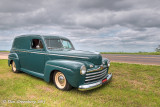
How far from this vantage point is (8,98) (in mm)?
3326

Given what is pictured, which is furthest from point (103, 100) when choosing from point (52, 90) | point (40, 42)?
point (40, 42)

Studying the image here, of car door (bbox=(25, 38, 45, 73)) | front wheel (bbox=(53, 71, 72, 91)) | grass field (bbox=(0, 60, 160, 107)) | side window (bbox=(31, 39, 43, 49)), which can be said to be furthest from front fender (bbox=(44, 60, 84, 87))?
side window (bbox=(31, 39, 43, 49))

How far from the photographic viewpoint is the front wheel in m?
3.70

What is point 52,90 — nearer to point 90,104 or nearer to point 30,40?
point 90,104

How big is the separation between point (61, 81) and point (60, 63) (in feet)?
2.08

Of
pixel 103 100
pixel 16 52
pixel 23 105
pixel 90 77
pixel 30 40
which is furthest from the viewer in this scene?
pixel 16 52

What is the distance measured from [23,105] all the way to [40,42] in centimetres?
245

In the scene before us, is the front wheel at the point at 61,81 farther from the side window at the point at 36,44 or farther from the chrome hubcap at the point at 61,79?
the side window at the point at 36,44

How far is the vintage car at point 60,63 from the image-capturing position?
3.45 metres

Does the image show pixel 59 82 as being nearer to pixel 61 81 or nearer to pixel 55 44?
pixel 61 81

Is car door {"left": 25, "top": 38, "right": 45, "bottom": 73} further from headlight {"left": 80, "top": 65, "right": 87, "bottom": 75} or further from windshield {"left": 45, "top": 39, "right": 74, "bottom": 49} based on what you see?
headlight {"left": 80, "top": 65, "right": 87, "bottom": 75}

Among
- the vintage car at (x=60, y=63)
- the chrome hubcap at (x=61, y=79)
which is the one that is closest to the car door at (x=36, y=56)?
the vintage car at (x=60, y=63)

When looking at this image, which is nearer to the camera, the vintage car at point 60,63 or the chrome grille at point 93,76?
the vintage car at point 60,63

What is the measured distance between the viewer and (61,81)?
3904 mm
